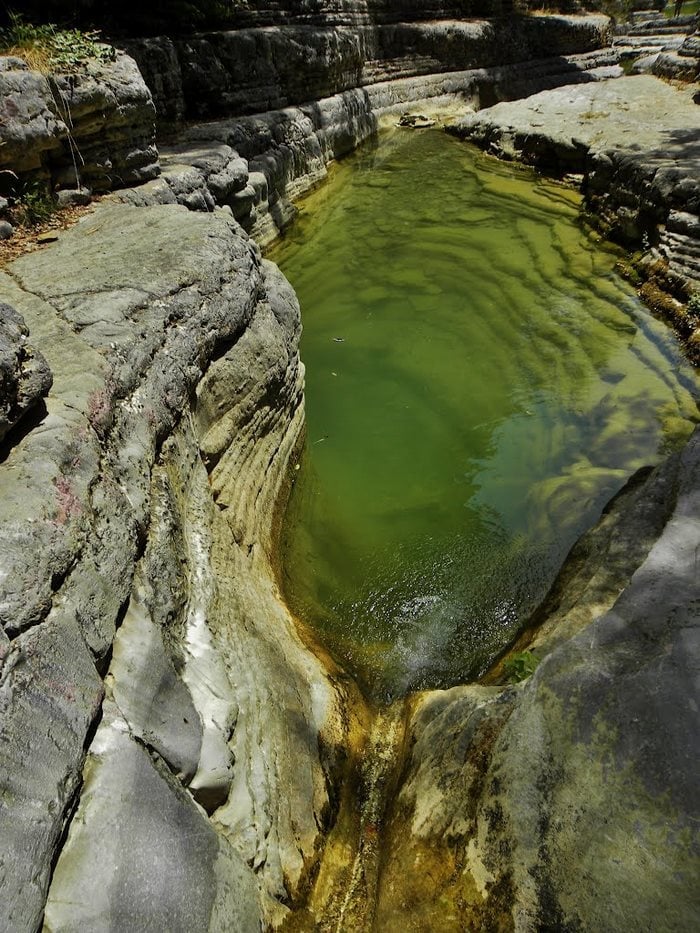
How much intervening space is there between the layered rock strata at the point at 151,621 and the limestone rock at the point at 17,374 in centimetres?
11

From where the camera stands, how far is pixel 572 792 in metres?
1.74

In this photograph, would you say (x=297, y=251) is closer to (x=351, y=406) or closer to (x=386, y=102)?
(x=351, y=406)

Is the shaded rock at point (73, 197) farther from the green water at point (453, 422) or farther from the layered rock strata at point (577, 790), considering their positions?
the layered rock strata at point (577, 790)

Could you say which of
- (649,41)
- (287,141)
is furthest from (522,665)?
(649,41)

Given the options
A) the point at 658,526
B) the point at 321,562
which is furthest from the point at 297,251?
the point at 658,526

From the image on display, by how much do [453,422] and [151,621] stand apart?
343 centimetres

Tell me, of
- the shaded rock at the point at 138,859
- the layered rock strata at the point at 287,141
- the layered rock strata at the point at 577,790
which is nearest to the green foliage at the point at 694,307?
the layered rock strata at the point at 577,790

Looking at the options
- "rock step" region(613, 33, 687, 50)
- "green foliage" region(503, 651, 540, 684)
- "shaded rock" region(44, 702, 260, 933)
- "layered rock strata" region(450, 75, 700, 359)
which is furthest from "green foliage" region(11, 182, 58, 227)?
"rock step" region(613, 33, 687, 50)

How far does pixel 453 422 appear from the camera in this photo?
5004 millimetres

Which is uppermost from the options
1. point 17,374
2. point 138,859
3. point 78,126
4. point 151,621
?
point 78,126

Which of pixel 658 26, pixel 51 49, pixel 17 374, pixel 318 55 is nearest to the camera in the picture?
pixel 17 374

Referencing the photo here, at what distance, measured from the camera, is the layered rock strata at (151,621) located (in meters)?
1.51

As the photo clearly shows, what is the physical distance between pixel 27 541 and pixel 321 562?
2.39 m

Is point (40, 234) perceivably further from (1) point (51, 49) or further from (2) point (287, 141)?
(2) point (287, 141)
